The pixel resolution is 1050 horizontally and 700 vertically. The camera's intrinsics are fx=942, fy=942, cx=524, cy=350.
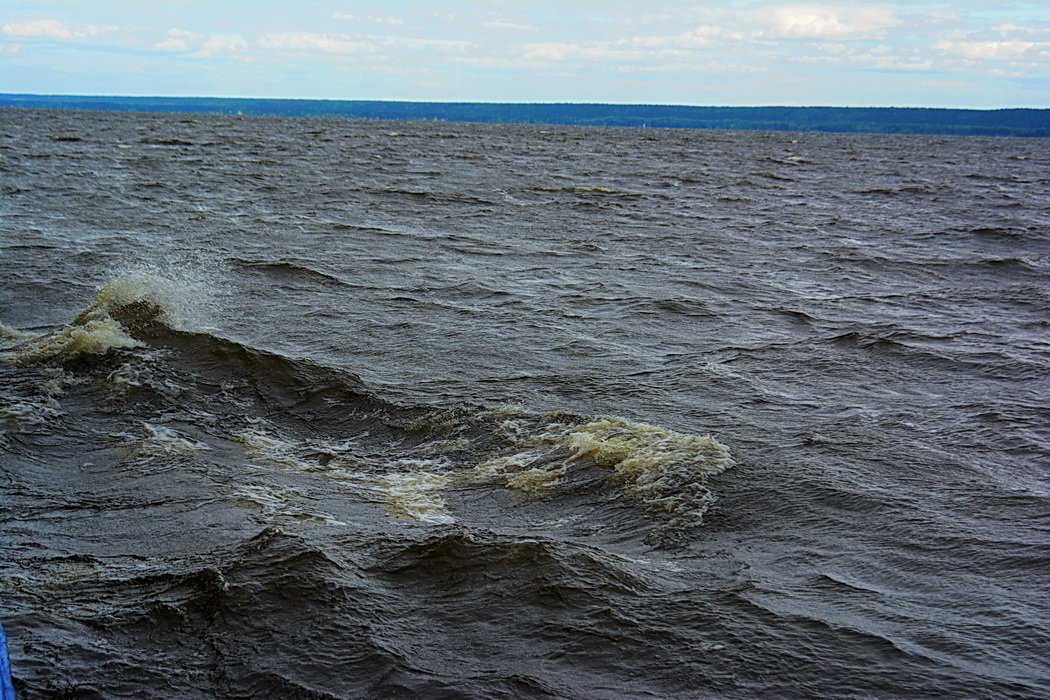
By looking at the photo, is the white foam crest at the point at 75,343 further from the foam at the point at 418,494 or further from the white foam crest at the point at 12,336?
the foam at the point at 418,494

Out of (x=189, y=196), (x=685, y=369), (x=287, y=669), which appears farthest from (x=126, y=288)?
(x=189, y=196)

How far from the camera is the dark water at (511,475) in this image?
420 cm

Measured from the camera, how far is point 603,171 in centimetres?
3844

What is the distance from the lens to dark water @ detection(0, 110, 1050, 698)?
420 centimetres

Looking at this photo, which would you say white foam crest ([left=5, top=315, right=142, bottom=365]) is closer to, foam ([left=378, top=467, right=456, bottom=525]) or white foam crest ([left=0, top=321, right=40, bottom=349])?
white foam crest ([left=0, top=321, right=40, bottom=349])

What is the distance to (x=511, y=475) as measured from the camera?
632cm

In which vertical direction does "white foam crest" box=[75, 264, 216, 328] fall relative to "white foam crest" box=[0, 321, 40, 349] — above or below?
above

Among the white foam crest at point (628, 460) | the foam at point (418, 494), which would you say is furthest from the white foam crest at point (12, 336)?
the white foam crest at point (628, 460)

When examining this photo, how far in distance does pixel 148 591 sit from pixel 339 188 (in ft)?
73.4

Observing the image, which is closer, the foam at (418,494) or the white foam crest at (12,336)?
the foam at (418,494)

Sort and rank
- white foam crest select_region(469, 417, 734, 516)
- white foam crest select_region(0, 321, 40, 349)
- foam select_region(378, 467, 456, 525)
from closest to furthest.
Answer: foam select_region(378, 467, 456, 525), white foam crest select_region(469, 417, 734, 516), white foam crest select_region(0, 321, 40, 349)

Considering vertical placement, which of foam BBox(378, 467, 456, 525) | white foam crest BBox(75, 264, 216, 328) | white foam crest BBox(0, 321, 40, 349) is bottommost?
foam BBox(378, 467, 456, 525)

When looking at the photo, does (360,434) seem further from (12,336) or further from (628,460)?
(12,336)

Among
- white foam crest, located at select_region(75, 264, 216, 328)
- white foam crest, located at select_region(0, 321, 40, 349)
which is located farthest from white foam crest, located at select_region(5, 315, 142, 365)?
white foam crest, located at select_region(75, 264, 216, 328)
